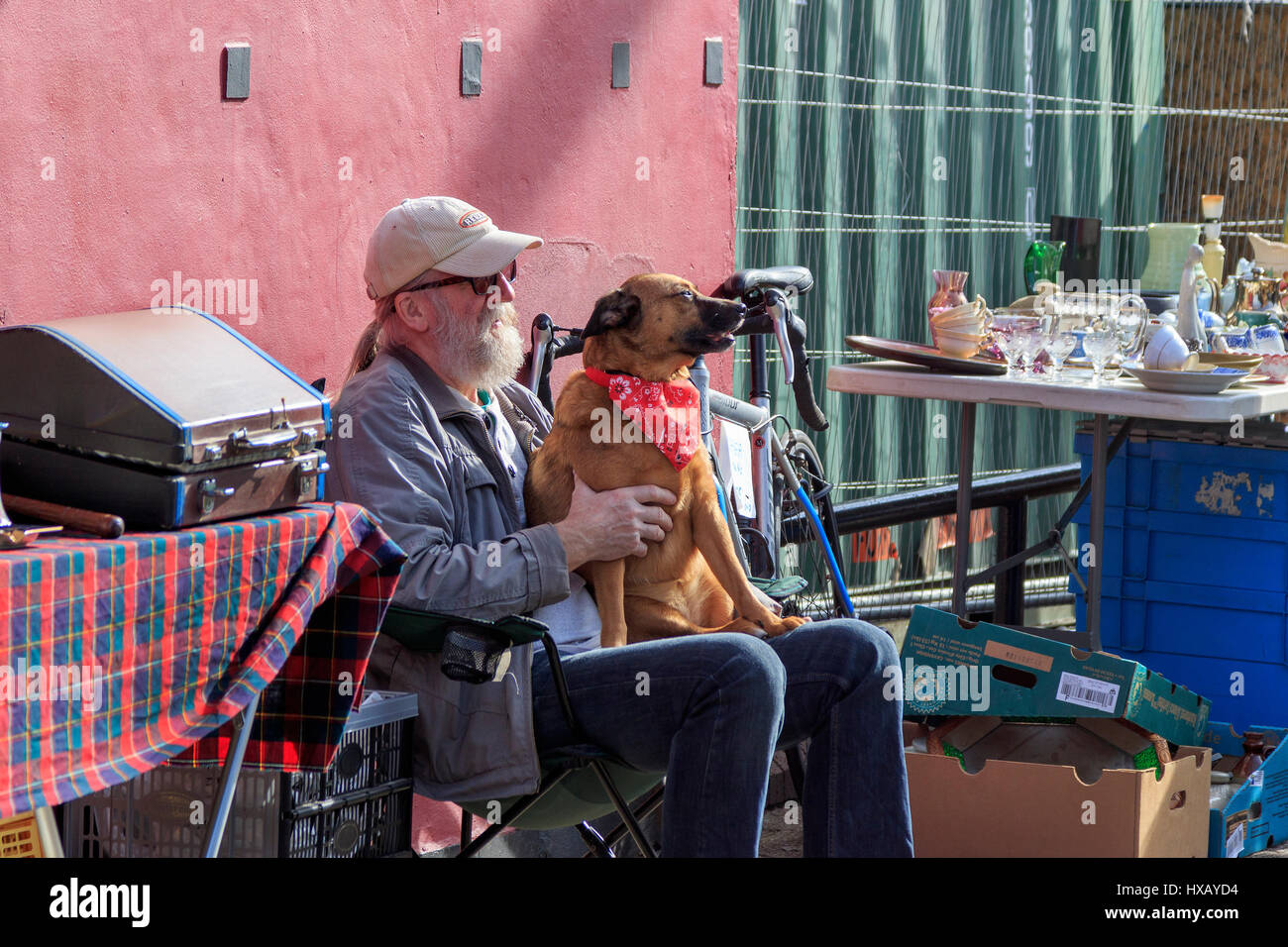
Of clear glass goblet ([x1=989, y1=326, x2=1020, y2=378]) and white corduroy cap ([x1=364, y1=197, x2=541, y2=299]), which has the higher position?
white corduroy cap ([x1=364, y1=197, x2=541, y2=299])

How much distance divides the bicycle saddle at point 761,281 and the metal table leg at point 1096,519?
855 millimetres

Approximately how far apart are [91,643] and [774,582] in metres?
1.83

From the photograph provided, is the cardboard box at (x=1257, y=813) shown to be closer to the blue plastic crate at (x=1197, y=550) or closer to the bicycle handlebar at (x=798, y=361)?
the blue plastic crate at (x=1197, y=550)

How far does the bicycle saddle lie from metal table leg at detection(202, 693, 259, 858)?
176 centimetres

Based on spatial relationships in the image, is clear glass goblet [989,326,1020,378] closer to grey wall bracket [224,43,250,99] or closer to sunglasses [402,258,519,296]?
sunglasses [402,258,519,296]

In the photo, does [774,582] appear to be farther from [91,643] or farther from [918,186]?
[918,186]

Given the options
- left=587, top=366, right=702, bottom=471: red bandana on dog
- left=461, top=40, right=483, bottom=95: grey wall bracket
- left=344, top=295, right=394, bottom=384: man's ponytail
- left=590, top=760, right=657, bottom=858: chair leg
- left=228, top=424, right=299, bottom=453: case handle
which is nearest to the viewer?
left=228, top=424, right=299, bottom=453: case handle

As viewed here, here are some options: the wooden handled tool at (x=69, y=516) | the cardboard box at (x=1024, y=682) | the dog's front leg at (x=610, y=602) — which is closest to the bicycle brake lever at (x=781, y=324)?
the cardboard box at (x=1024, y=682)

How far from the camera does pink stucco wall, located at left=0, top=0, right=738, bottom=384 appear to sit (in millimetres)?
2826

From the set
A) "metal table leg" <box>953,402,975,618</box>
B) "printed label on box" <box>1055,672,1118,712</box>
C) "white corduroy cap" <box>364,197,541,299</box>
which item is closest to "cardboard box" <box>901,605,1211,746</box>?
"printed label on box" <box>1055,672,1118,712</box>

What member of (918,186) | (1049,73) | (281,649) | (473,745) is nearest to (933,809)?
(473,745)

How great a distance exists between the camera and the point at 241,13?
312 centimetres

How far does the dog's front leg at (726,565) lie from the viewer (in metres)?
3.11

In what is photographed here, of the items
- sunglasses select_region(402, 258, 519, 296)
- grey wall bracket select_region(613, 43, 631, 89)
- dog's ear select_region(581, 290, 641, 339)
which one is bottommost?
dog's ear select_region(581, 290, 641, 339)
